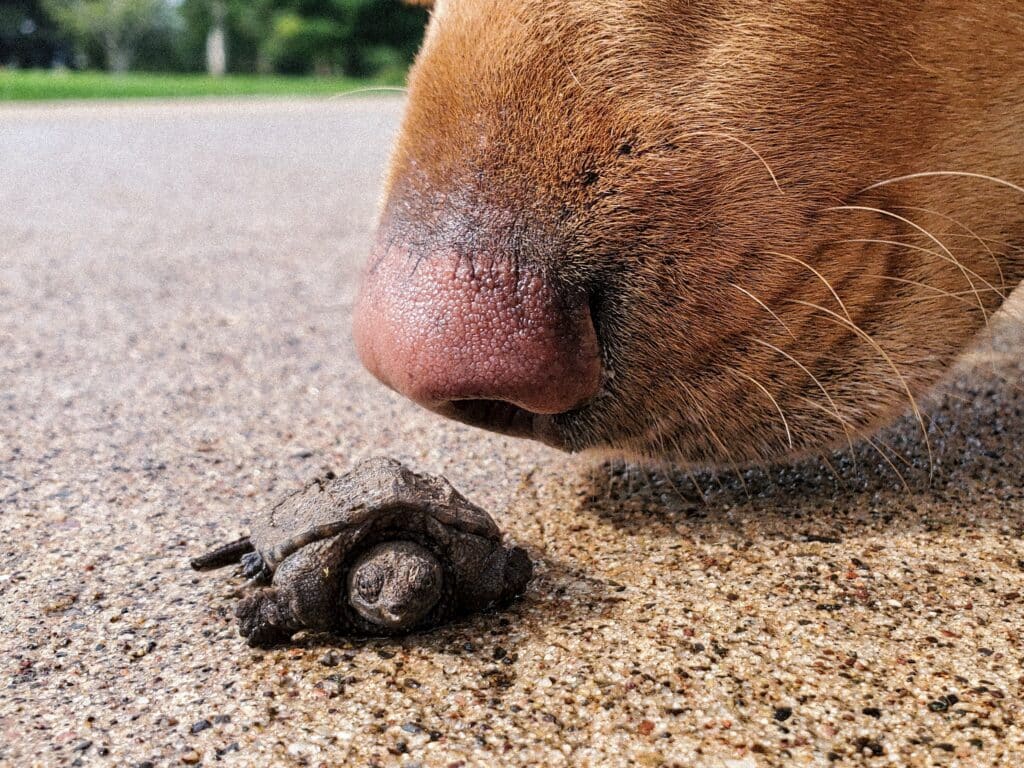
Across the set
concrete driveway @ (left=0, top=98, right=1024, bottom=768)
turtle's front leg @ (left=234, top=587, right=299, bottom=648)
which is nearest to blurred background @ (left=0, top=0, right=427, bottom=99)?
concrete driveway @ (left=0, top=98, right=1024, bottom=768)

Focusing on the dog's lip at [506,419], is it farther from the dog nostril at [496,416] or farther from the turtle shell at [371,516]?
the turtle shell at [371,516]

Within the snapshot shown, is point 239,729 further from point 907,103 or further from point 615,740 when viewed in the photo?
point 907,103

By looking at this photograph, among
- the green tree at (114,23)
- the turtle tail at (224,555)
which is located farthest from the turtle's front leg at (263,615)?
the green tree at (114,23)

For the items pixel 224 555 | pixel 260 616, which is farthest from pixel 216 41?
pixel 260 616

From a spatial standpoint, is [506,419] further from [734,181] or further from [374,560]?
[734,181]

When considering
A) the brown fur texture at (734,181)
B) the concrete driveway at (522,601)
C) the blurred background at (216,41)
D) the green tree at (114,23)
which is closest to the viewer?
the concrete driveway at (522,601)

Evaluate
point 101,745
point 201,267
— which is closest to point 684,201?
point 101,745
